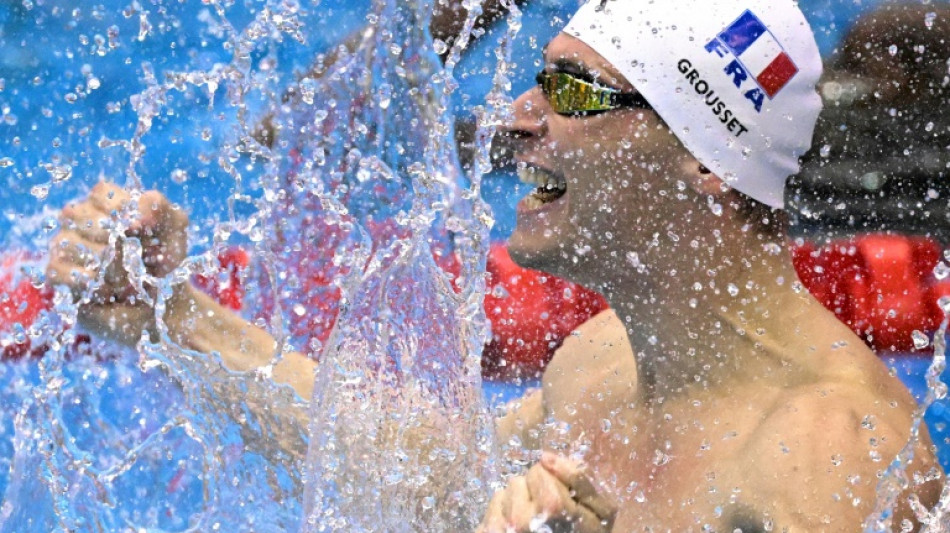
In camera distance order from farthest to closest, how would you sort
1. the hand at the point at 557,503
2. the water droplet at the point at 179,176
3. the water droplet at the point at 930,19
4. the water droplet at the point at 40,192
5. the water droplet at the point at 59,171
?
the water droplet at the point at 179,176, the water droplet at the point at 59,171, the water droplet at the point at 40,192, the water droplet at the point at 930,19, the hand at the point at 557,503

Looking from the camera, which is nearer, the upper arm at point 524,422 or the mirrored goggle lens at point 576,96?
the mirrored goggle lens at point 576,96

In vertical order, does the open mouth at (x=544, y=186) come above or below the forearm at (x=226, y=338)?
below

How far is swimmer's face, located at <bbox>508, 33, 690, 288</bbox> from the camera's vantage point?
5.87 feet

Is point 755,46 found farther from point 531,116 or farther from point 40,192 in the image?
point 40,192

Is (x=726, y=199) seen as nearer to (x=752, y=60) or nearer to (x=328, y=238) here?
(x=752, y=60)

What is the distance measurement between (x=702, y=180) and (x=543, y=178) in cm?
29

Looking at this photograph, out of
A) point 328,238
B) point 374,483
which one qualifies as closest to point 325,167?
point 328,238

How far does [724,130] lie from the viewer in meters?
1.75

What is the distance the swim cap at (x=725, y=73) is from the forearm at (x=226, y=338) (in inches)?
33.4

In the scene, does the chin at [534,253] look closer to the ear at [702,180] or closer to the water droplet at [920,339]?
the ear at [702,180]

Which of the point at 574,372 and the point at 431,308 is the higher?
the point at 431,308

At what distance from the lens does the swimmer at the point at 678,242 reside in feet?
5.38

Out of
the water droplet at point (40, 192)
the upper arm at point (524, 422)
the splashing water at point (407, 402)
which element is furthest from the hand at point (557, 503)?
the water droplet at point (40, 192)

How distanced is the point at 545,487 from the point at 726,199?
0.83 m
